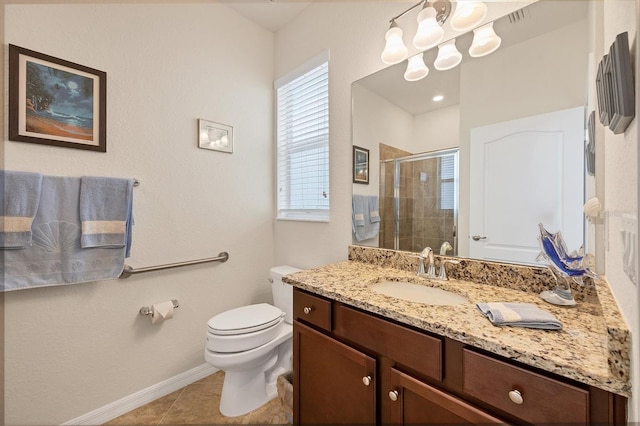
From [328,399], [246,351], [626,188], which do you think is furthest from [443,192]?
[246,351]

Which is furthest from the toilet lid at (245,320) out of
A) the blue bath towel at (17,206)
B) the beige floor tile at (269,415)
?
the blue bath towel at (17,206)

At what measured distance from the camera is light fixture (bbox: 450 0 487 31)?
1083mm

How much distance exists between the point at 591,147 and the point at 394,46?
960mm

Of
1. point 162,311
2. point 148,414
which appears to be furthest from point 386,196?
point 148,414

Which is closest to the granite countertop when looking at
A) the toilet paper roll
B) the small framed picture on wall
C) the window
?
the small framed picture on wall

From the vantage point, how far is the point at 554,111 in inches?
38.3

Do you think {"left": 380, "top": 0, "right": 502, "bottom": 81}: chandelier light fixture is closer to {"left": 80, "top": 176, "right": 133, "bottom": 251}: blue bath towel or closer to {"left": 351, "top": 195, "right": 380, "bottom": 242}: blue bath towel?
{"left": 351, "top": 195, "right": 380, "bottom": 242}: blue bath towel

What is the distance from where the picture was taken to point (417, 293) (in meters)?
1.15

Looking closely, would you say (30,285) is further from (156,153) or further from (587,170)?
(587,170)

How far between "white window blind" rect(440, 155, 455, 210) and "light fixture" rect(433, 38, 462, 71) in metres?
0.44

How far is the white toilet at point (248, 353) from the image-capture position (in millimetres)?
1410

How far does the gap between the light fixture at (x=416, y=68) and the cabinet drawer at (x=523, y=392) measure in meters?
1.28

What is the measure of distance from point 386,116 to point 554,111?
75cm

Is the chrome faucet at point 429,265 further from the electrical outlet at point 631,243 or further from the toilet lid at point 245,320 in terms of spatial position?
the toilet lid at point 245,320
